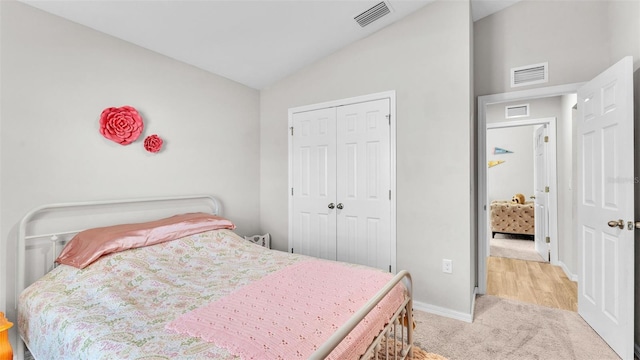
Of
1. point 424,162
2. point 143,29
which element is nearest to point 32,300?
point 143,29

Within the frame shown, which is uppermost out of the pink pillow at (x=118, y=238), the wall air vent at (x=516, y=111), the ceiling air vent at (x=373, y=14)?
the ceiling air vent at (x=373, y=14)

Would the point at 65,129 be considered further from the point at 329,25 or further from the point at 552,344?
the point at 552,344

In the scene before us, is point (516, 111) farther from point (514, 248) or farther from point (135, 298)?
point (135, 298)

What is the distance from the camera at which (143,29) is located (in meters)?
2.39

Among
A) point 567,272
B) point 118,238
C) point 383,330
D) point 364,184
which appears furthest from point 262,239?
point 567,272

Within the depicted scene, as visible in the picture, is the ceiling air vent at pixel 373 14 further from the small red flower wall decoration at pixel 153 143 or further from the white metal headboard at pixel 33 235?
the white metal headboard at pixel 33 235

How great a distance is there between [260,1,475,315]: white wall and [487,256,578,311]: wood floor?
0.79 metres

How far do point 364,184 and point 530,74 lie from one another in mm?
1998

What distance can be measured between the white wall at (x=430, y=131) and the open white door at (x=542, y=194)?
7.92 feet

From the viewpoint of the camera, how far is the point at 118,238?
2.01 m

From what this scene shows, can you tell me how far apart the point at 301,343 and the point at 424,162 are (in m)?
2.11

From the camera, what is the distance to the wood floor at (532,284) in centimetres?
305

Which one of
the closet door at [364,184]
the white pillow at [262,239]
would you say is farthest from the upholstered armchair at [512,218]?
the white pillow at [262,239]

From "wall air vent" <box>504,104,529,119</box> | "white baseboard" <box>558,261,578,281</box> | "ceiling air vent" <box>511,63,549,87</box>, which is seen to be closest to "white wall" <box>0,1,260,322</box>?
"ceiling air vent" <box>511,63,549,87</box>
